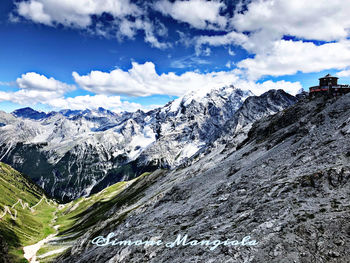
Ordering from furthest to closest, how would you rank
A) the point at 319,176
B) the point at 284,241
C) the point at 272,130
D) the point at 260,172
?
the point at 272,130
the point at 260,172
the point at 319,176
the point at 284,241

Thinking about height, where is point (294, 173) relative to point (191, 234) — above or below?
above

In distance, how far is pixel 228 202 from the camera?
3606 centimetres

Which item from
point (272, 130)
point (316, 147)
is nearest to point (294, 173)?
point (316, 147)

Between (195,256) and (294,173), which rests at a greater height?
(294,173)

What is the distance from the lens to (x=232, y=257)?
2177 cm

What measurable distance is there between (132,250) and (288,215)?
905 inches

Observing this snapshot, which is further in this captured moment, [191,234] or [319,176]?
[191,234]

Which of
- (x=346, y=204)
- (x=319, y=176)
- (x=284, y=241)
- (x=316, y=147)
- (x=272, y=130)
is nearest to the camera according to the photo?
(x=284, y=241)

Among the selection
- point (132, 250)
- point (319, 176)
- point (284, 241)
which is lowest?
point (132, 250)

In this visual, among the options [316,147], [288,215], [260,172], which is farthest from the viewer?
[260,172]

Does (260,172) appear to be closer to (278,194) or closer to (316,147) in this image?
(316,147)

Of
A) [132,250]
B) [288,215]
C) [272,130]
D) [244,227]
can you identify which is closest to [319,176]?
[288,215]

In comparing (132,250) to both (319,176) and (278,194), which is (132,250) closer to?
(278,194)

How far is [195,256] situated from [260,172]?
2357 cm
